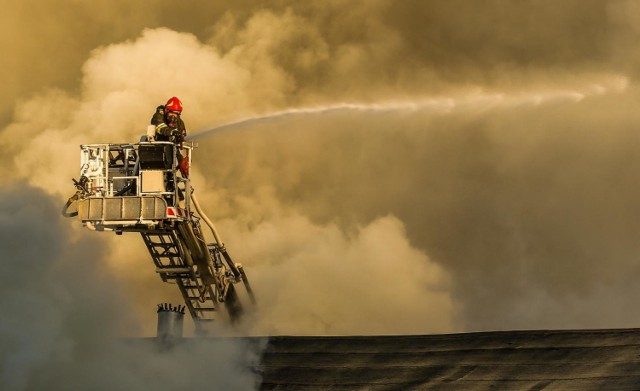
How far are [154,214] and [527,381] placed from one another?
1045 centimetres

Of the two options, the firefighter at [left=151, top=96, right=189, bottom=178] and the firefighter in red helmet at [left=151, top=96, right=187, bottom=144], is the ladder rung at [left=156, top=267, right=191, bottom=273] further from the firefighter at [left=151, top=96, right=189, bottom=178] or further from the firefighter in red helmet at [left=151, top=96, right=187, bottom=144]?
the firefighter in red helmet at [left=151, top=96, right=187, bottom=144]

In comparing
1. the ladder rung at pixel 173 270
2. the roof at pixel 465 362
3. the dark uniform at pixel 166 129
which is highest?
the dark uniform at pixel 166 129

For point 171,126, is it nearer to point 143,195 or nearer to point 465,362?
point 143,195

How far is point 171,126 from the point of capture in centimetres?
2848

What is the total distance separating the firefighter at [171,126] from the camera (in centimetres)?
2840

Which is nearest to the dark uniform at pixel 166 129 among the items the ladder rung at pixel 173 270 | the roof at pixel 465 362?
the ladder rung at pixel 173 270

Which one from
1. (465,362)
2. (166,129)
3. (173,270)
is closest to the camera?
(465,362)

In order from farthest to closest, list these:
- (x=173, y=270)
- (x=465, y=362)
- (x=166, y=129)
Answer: (x=173, y=270), (x=166, y=129), (x=465, y=362)

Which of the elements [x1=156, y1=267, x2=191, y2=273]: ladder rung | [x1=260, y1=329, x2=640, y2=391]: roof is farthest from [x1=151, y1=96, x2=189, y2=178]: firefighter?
[x1=260, y1=329, x2=640, y2=391]: roof

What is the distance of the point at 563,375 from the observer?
Answer: 23.7m

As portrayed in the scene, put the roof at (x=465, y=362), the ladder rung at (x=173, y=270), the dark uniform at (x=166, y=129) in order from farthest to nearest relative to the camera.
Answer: the ladder rung at (x=173, y=270)
the dark uniform at (x=166, y=129)
the roof at (x=465, y=362)

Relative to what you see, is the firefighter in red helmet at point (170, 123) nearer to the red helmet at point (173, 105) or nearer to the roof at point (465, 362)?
the red helmet at point (173, 105)

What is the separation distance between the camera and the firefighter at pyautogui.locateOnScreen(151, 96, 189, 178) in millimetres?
28403

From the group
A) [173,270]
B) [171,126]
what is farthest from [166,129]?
[173,270]
